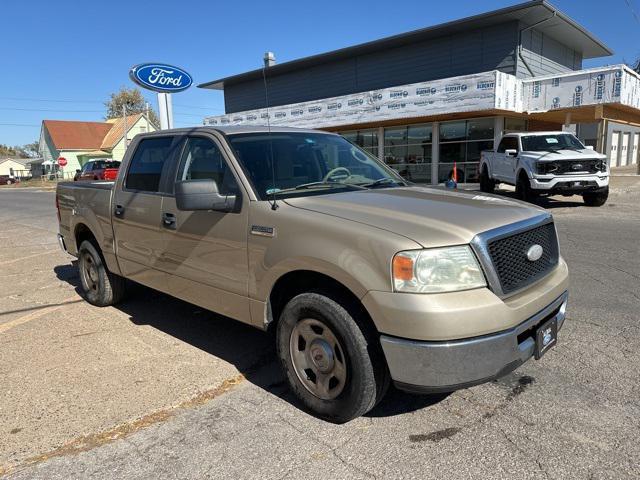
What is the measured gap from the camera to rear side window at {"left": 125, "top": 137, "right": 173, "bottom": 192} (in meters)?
4.47

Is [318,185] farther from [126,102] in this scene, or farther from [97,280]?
[126,102]

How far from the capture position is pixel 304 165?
3934 millimetres

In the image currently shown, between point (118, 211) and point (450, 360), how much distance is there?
3.59 meters

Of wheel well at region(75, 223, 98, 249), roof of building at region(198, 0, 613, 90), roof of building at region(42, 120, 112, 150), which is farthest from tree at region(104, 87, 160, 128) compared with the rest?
wheel well at region(75, 223, 98, 249)

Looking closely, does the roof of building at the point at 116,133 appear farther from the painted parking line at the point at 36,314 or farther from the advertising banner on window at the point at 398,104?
the painted parking line at the point at 36,314

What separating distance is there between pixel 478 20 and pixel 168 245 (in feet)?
76.2

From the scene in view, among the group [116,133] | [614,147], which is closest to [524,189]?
[614,147]

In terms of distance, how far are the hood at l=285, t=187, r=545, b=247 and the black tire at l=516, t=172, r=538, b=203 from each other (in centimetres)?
1096

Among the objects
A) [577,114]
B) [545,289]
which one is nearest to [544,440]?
[545,289]

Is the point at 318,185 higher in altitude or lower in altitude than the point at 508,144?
lower

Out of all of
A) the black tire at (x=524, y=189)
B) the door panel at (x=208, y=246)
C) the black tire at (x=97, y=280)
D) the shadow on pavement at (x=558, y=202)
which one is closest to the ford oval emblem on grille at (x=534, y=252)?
the door panel at (x=208, y=246)

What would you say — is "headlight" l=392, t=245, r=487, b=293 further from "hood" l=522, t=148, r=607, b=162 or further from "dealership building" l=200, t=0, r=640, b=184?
"dealership building" l=200, t=0, r=640, b=184

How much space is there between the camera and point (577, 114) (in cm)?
2281

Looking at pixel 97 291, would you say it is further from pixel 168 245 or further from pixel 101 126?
pixel 101 126
